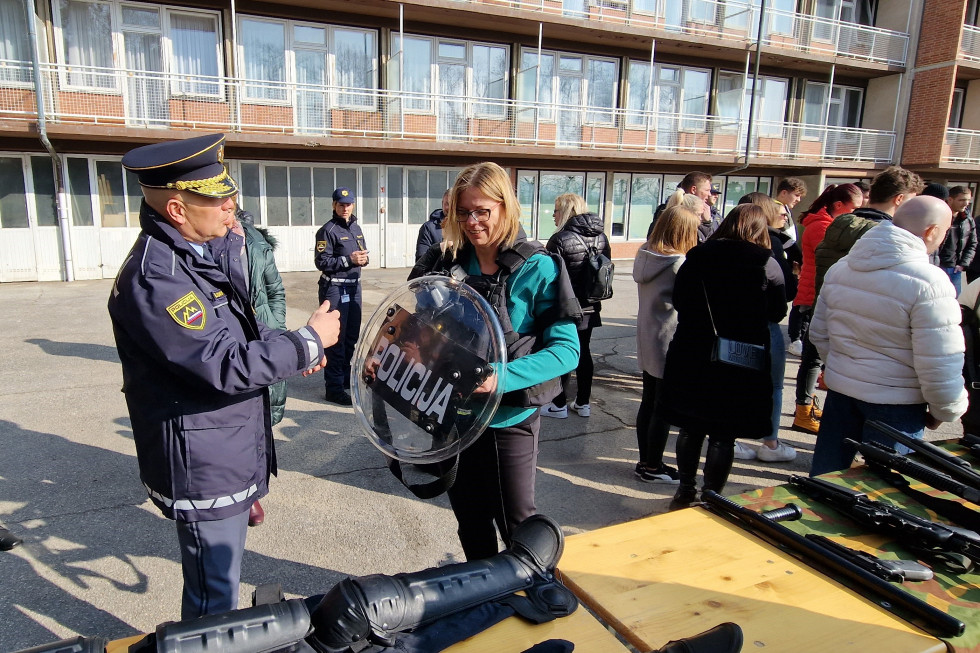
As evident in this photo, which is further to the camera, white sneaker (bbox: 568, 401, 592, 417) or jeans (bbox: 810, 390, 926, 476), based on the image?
white sneaker (bbox: 568, 401, 592, 417)

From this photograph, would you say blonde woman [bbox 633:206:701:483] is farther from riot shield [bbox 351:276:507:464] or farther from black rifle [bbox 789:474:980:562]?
riot shield [bbox 351:276:507:464]

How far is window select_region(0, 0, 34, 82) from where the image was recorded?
1219 cm

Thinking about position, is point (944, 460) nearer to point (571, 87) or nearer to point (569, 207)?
point (569, 207)

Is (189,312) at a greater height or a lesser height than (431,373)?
greater

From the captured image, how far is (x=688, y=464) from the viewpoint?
3244mm

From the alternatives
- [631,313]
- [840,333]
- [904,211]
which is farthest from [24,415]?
[631,313]

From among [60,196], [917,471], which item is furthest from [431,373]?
[60,196]

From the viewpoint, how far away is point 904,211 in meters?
2.68

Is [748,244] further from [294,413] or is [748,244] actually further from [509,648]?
[294,413]

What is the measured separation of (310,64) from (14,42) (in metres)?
5.80

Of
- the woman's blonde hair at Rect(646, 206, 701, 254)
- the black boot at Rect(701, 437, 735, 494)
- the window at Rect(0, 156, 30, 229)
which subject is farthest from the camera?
the window at Rect(0, 156, 30, 229)

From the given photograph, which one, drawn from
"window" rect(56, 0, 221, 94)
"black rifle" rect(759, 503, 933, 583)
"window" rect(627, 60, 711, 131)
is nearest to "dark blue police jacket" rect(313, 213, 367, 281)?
"black rifle" rect(759, 503, 933, 583)

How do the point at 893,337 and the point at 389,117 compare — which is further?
the point at 389,117

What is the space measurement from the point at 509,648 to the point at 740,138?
67.6 ft
